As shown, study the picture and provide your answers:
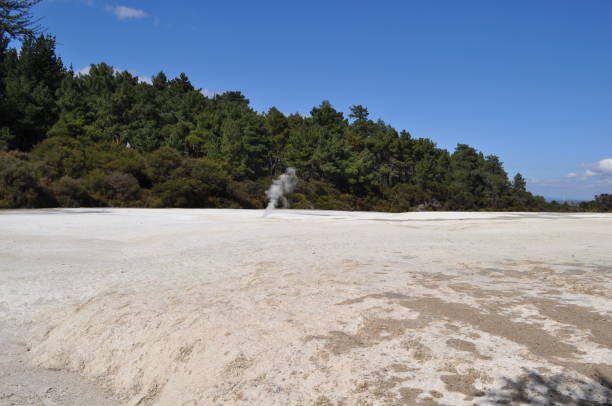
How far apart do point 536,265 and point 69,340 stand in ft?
22.8

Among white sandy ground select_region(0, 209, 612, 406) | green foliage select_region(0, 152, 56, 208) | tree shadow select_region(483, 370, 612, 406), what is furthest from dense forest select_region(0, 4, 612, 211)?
tree shadow select_region(483, 370, 612, 406)

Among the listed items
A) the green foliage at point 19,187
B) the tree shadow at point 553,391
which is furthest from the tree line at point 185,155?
the tree shadow at point 553,391

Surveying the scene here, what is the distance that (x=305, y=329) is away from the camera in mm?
4156

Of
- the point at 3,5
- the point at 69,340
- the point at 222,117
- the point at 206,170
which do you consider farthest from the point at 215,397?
the point at 222,117

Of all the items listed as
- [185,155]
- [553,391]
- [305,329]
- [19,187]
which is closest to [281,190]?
[185,155]

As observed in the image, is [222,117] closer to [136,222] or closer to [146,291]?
[136,222]

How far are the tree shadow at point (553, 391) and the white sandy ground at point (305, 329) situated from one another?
0.01 m

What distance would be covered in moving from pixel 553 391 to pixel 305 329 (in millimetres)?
2079

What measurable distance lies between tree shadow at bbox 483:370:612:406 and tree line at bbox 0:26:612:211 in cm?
2247

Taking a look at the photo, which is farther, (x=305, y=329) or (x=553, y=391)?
(x=305, y=329)

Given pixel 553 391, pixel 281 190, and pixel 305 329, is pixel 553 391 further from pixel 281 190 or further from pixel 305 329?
pixel 281 190

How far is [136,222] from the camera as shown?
1461 centimetres

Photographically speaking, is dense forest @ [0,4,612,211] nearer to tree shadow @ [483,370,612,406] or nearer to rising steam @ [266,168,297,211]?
rising steam @ [266,168,297,211]

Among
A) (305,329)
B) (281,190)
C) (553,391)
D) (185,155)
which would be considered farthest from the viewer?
(185,155)
